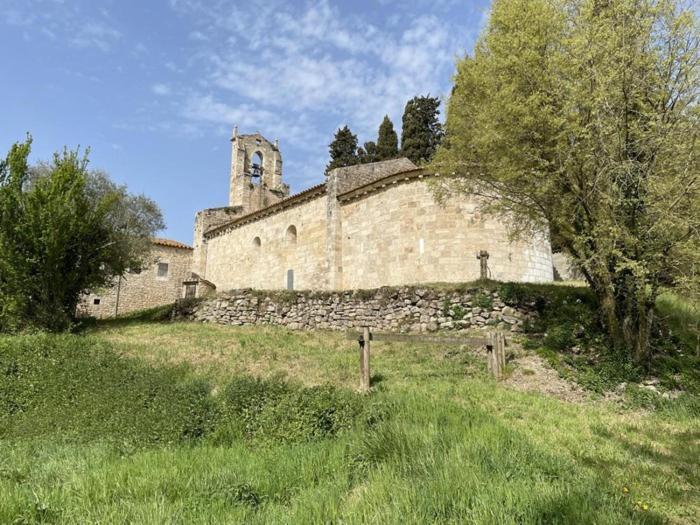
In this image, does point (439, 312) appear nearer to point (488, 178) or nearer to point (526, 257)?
point (488, 178)

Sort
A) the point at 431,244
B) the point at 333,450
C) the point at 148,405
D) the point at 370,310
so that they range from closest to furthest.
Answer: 1. the point at 333,450
2. the point at 148,405
3. the point at 370,310
4. the point at 431,244

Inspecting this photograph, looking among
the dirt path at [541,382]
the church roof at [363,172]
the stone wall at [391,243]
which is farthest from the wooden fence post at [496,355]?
the church roof at [363,172]

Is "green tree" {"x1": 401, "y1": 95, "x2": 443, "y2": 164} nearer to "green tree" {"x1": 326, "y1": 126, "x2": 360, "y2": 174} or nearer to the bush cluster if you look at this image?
"green tree" {"x1": 326, "y1": 126, "x2": 360, "y2": 174}

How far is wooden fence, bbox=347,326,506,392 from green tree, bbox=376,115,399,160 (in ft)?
89.1

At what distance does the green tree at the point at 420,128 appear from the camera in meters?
32.2

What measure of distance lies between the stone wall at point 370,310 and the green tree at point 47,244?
4.49 meters

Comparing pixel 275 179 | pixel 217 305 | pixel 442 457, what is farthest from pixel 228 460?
pixel 275 179

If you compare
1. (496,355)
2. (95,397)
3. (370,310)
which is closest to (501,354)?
(496,355)

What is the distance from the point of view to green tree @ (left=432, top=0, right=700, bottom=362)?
28.8 feet

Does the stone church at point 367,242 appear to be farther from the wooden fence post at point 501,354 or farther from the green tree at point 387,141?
the green tree at point 387,141

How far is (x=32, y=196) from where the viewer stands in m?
15.8

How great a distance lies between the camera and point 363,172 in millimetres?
22359

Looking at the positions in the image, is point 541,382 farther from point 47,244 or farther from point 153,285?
point 153,285

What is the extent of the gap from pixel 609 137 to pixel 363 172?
1397 cm
